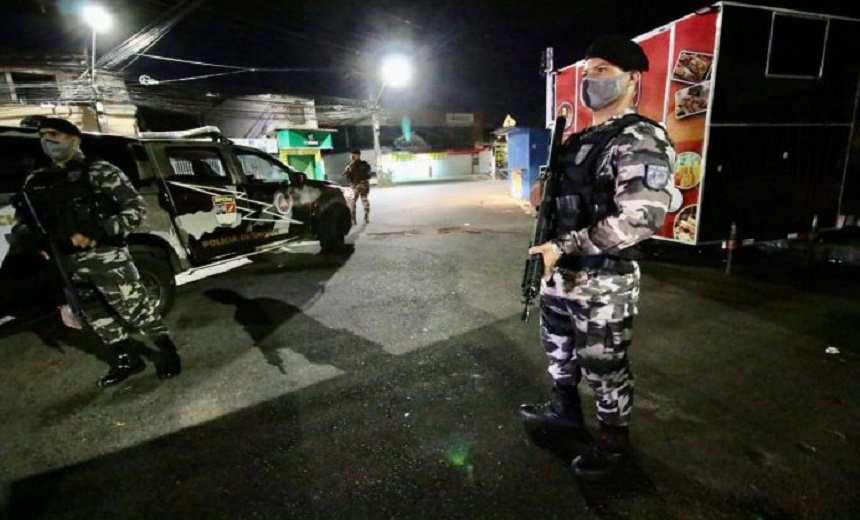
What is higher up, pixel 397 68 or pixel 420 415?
pixel 397 68

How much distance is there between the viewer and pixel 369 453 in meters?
2.44

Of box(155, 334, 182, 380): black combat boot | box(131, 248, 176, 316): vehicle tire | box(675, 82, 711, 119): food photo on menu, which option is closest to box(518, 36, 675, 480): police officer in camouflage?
box(155, 334, 182, 380): black combat boot

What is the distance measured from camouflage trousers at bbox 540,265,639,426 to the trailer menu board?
172 inches

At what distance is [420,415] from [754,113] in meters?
6.05

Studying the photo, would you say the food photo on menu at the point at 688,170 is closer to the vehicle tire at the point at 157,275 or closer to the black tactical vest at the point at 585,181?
the black tactical vest at the point at 585,181

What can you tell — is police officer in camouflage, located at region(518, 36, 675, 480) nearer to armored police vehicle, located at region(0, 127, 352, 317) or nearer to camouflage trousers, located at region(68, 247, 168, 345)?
camouflage trousers, located at region(68, 247, 168, 345)

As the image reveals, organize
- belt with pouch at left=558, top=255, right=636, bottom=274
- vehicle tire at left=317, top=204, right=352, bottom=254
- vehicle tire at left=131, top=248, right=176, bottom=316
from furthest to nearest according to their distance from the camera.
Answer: vehicle tire at left=317, top=204, right=352, bottom=254 → vehicle tire at left=131, top=248, right=176, bottom=316 → belt with pouch at left=558, top=255, right=636, bottom=274

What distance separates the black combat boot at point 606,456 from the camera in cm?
212

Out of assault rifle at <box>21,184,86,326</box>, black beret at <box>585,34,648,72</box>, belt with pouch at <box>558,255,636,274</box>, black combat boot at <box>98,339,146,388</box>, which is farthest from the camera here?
black combat boot at <box>98,339,146,388</box>

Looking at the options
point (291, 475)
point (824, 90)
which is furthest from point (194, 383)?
point (824, 90)

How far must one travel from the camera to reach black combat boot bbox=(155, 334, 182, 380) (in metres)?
3.37

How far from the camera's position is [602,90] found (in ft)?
6.47

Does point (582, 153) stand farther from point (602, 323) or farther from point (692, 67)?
point (692, 67)

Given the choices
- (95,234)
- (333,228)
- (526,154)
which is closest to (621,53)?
(95,234)
